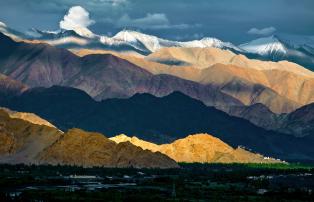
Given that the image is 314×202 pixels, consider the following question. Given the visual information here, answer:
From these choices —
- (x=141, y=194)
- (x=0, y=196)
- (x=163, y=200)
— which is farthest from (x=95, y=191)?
(x=0, y=196)

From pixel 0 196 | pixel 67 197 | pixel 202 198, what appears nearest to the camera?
pixel 0 196

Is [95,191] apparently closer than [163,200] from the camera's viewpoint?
No

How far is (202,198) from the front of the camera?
192 m

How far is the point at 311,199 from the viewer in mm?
198250

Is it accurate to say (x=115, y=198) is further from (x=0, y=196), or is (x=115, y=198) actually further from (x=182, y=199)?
(x=0, y=196)

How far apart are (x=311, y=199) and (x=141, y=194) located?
3837 centimetres

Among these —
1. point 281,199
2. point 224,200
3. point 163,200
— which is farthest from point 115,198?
point 281,199

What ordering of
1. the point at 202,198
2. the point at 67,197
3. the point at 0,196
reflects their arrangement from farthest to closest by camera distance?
the point at 202,198
the point at 67,197
the point at 0,196

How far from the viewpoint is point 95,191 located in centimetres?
19888

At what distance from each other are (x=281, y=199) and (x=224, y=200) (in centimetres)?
1607

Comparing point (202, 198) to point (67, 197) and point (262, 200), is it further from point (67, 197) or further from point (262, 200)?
point (67, 197)

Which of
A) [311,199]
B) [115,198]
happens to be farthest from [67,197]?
[311,199]

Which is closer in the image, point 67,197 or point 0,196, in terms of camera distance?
point 0,196

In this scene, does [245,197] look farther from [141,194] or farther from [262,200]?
[141,194]
